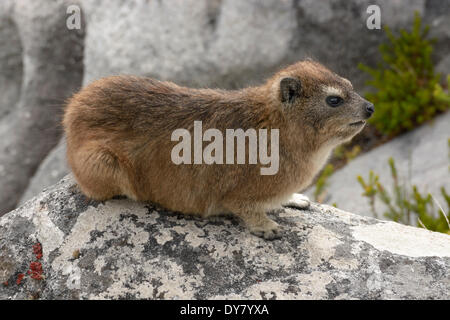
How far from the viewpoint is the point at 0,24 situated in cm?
1060

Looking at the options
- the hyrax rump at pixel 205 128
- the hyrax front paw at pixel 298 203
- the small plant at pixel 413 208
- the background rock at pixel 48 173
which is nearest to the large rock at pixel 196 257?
the hyrax rump at pixel 205 128

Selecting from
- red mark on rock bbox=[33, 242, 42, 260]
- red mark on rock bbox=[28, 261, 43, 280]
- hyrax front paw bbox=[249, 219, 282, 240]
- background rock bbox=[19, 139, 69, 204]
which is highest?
hyrax front paw bbox=[249, 219, 282, 240]

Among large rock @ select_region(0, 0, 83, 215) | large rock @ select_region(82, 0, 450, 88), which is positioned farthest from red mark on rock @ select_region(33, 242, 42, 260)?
large rock @ select_region(0, 0, 83, 215)

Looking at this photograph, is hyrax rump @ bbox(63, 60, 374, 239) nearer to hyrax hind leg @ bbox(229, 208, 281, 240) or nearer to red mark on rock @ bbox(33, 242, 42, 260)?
hyrax hind leg @ bbox(229, 208, 281, 240)

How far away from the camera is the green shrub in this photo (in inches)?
364

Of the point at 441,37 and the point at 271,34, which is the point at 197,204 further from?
the point at 441,37

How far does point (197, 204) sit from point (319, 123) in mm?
Answer: 1222

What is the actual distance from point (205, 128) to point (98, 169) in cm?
94

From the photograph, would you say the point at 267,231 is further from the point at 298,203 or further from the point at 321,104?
the point at 321,104

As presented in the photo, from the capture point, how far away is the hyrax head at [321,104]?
4527 millimetres

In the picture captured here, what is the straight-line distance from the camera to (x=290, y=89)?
4.53 metres

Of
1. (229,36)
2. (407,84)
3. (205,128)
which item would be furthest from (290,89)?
(407,84)
